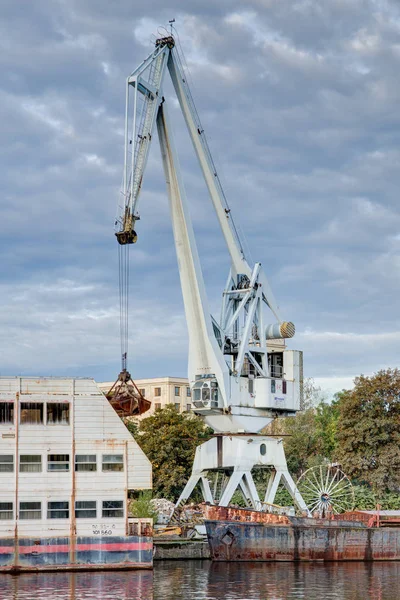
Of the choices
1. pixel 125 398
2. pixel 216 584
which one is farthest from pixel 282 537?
pixel 216 584

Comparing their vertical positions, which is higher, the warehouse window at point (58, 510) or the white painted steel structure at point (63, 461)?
the white painted steel structure at point (63, 461)

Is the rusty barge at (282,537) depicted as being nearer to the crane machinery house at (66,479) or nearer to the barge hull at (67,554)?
the crane machinery house at (66,479)

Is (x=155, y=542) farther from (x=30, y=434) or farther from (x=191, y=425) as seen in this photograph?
(x=191, y=425)

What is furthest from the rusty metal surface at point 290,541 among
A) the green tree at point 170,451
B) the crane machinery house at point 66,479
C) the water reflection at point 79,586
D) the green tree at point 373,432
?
the green tree at point 170,451

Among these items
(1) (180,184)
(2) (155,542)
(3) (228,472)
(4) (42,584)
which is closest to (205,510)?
(2) (155,542)

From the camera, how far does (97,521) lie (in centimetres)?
5603

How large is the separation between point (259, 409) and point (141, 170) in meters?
19.6

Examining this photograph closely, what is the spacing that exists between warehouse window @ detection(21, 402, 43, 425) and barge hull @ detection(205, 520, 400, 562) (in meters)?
14.1

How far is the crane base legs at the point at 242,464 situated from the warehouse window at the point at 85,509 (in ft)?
49.3

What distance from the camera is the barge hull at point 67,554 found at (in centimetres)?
5472

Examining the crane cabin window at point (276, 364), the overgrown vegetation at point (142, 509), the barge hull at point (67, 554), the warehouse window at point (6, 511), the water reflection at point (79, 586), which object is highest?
the crane cabin window at point (276, 364)

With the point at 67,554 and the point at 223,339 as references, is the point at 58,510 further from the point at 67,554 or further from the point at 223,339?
the point at 223,339

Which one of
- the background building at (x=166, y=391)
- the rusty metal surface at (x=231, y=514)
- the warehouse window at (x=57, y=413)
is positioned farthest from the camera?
the background building at (x=166, y=391)

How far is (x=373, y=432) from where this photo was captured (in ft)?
289
